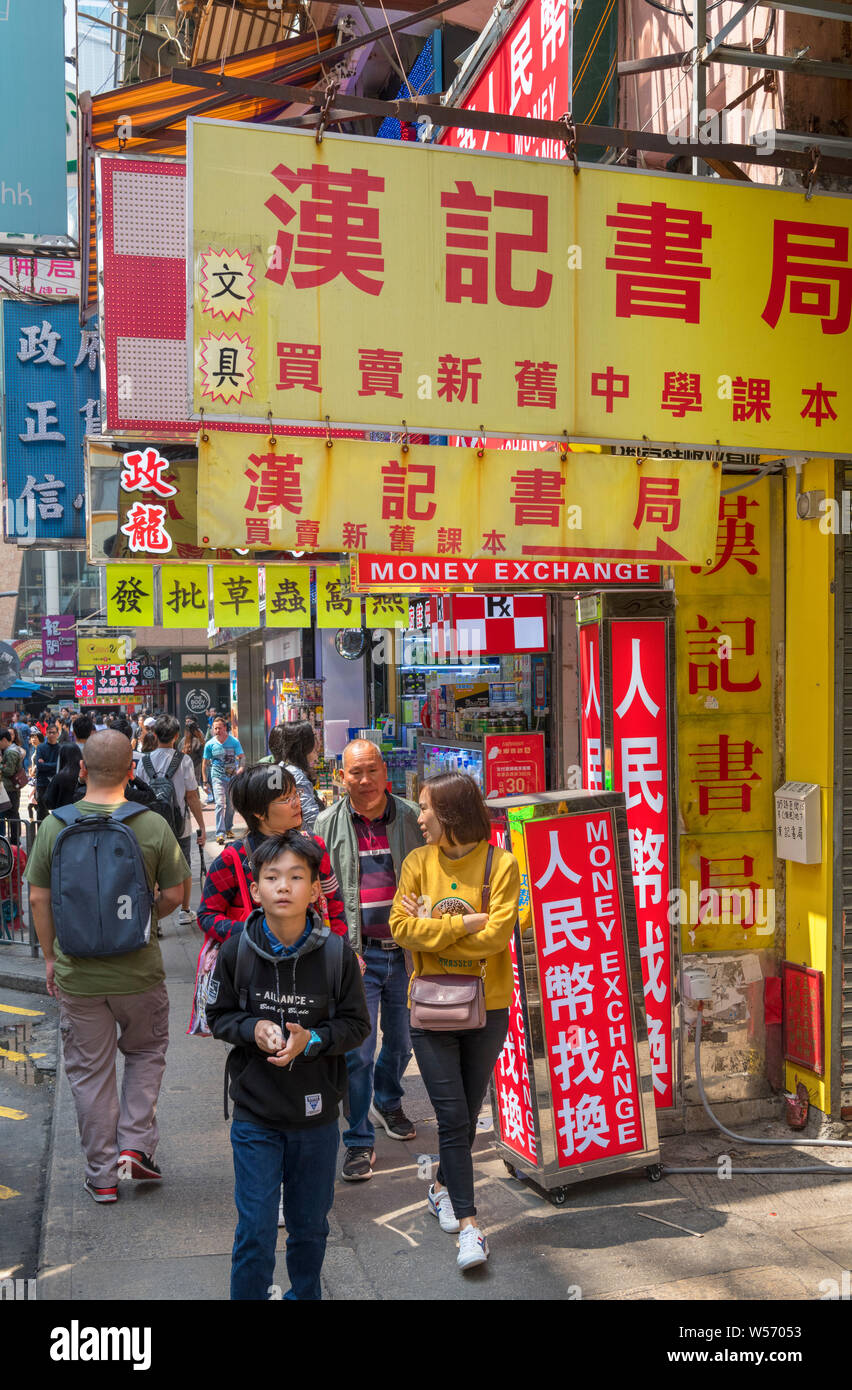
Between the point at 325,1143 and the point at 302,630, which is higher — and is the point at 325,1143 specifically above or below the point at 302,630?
below

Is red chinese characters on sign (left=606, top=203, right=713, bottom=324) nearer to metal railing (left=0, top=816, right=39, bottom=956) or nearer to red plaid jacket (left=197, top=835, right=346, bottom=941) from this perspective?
red plaid jacket (left=197, top=835, right=346, bottom=941)

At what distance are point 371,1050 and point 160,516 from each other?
15.7 ft

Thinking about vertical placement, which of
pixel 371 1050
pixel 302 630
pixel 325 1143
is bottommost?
pixel 371 1050

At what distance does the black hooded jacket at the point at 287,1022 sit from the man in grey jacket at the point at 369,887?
1678 millimetres

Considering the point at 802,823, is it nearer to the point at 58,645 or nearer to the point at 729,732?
the point at 729,732

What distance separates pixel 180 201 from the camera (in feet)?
23.8

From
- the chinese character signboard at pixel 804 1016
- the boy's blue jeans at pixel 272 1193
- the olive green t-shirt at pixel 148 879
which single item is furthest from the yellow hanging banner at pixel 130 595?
the boy's blue jeans at pixel 272 1193

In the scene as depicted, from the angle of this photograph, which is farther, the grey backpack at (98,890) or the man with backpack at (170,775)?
the man with backpack at (170,775)

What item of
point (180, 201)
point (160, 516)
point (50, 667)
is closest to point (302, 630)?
point (160, 516)

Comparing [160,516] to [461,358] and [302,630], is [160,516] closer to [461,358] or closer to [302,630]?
[461,358]

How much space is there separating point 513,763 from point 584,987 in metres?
3.88

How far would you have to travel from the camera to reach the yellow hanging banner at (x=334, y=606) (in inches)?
470

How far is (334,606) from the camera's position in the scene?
39.5 ft

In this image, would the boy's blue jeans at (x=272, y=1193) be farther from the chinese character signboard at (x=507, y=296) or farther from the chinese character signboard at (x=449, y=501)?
the chinese character signboard at (x=507, y=296)
